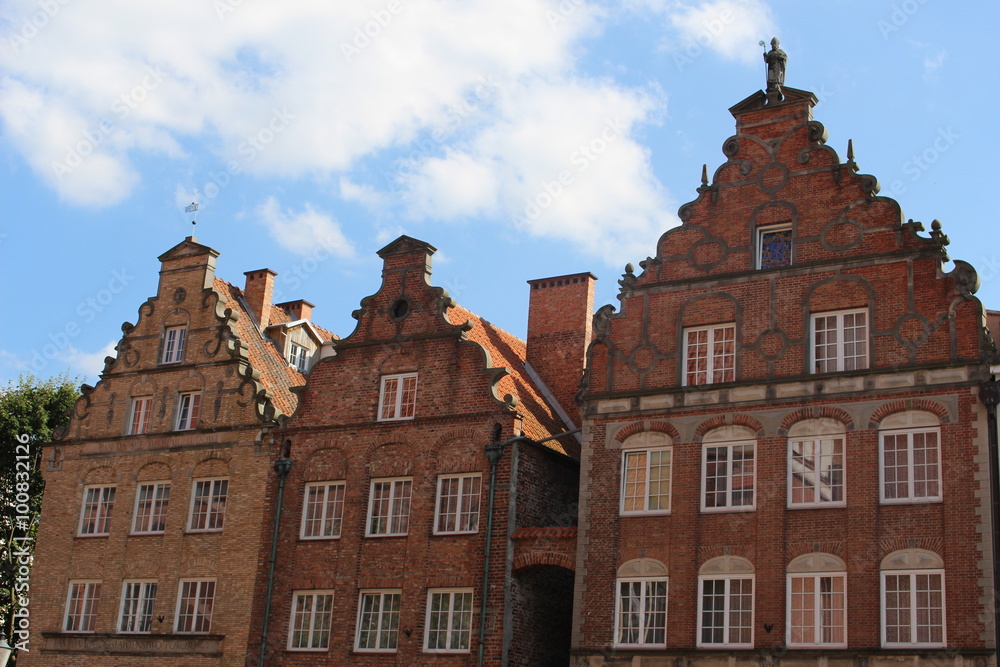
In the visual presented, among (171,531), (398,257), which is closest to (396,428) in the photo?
(398,257)

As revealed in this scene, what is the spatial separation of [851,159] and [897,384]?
553 centimetres

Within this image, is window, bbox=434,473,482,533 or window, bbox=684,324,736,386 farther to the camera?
window, bbox=434,473,482,533

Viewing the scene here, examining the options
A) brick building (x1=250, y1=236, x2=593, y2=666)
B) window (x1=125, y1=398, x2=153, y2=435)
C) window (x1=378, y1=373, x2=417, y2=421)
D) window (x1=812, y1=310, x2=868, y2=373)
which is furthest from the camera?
window (x1=125, y1=398, x2=153, y2=435)

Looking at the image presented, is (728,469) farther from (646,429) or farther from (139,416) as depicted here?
(139,416)

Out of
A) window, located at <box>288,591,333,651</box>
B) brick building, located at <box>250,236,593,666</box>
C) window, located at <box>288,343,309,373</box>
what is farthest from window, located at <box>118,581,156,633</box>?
window, located at <box>288,343,309,373</box>

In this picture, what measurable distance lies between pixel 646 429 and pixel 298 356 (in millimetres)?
15585

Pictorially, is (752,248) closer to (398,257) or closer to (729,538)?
(729,538)

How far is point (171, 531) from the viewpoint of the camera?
33750mm

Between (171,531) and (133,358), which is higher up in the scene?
(133,358)

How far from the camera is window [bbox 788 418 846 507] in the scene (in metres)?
25.6

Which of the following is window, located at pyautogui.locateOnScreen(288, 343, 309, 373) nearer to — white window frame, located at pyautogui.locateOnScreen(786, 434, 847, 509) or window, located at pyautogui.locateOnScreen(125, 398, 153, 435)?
window, located at pyautogui.locateOnScreen(125, 398, 153, 435)

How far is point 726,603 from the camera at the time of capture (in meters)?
25.7

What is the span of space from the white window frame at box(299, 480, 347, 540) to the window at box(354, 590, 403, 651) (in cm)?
199

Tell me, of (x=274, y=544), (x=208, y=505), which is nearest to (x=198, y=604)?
(x=208, y=505)
